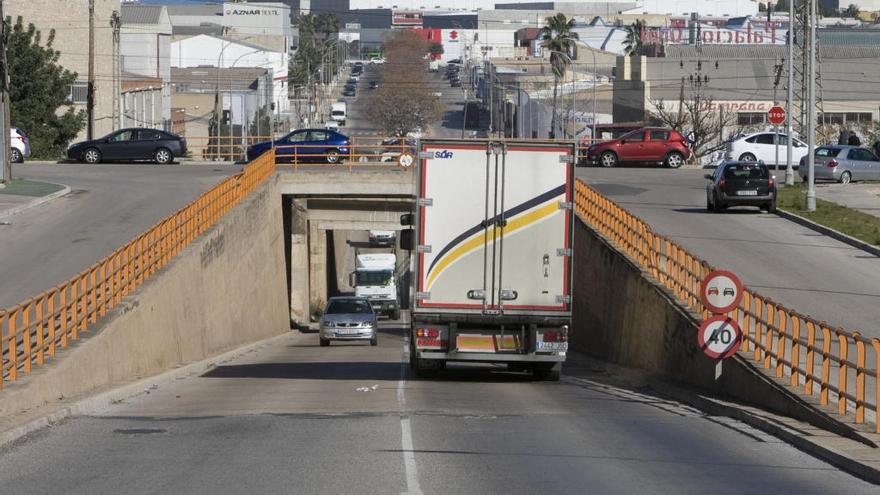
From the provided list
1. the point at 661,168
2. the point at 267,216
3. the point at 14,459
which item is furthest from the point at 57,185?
the point at 14,459

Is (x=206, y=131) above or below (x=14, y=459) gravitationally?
above

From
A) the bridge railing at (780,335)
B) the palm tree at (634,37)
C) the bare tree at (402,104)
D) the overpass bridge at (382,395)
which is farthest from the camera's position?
the palm tree at (634,37)

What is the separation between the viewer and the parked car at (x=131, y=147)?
5538 cm

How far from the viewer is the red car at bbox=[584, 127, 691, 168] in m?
56.4

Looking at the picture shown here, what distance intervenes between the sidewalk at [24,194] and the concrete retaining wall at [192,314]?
695 centimetres

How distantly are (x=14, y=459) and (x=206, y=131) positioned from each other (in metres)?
99.9

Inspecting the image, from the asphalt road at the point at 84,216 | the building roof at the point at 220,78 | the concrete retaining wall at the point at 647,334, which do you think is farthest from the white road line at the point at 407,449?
the building roof at the point at 220,78

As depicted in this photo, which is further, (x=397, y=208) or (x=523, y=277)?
(x=397, y=208)

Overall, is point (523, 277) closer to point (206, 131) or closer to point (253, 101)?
point (206, 131)

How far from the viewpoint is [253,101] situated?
391 ft

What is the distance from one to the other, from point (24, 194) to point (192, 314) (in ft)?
55.5

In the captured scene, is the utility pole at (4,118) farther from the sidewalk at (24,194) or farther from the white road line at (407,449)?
the white road line at (407,449)

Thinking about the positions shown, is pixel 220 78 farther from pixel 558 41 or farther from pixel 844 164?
pixel 844 164

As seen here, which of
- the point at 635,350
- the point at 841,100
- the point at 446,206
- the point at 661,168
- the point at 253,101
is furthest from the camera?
the point at 253,101
